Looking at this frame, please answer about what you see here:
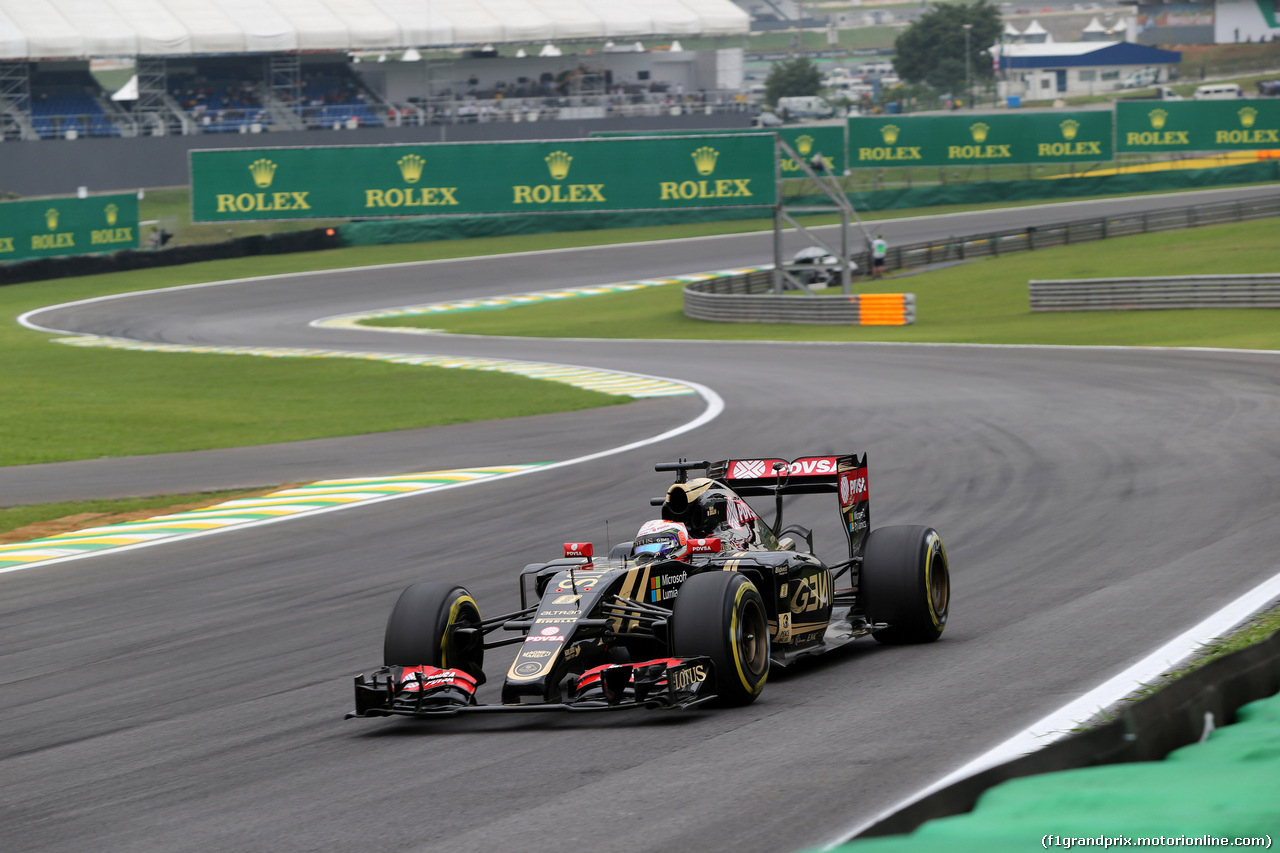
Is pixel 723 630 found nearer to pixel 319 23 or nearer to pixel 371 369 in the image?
pixel 371 369

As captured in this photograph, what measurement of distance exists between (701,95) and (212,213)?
4166 cm

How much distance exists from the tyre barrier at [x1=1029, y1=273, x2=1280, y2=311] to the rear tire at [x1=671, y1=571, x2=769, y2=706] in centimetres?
2824

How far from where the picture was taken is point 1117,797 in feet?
15.8

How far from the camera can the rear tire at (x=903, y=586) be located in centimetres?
925

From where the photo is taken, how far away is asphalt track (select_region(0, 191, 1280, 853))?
6156 millimetres

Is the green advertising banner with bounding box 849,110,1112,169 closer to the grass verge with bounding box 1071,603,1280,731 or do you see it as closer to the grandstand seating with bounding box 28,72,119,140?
the grandstand seating with bounding box 28,72,119,140

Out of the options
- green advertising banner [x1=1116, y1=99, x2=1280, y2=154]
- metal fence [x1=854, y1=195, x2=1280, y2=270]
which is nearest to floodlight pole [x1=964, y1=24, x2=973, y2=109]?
green advertising banner [x1=1116, y1=99, x2=1280, y2=154]

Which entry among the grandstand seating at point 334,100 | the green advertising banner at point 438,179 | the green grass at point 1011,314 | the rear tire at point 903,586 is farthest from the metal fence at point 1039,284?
the grandstand seating at point 334,100

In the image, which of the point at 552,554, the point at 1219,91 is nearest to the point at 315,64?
the point at 1219,91

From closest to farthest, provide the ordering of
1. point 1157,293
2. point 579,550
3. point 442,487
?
1. point 579,550
2. point 442,487
3. point 1157,293

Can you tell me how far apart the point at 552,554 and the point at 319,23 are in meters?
74.8

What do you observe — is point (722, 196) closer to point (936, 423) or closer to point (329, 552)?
point (936, 423)

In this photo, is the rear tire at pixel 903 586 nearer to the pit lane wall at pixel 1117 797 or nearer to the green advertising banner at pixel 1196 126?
the pit lane wall at pixel 1117 797

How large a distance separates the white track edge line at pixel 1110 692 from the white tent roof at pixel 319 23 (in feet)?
244
